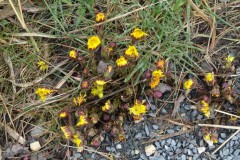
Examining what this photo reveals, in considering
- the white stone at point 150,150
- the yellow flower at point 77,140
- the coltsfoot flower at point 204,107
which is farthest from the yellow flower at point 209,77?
the yellow flower at point 77,140

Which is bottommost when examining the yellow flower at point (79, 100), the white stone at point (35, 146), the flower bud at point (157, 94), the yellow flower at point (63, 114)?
the white stone at point (35, 146)

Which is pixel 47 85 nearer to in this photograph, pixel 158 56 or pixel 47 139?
pixel 47 139

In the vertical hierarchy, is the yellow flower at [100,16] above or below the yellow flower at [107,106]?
above

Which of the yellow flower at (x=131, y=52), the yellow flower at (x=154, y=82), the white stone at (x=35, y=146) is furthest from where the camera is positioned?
the white stone at (x=35, y=146)

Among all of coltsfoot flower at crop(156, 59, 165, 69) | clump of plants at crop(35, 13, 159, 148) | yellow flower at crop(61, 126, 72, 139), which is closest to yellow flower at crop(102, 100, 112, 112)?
clump of plants at crop(35, 13, 159, 148)

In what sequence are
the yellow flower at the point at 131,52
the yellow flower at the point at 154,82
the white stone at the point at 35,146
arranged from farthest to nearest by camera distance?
the white stone at the point at 35,146 → the yellow flower at the point at 154,82 → the yellow flower at the point at 131,52

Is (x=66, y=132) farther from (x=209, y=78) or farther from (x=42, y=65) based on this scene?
(x=209, y=78)

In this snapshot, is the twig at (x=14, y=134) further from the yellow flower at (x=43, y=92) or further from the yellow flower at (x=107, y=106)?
the yellow flower at (x=107, y=106)

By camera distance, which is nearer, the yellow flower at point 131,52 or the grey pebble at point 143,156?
the yellow flower at point 131,52

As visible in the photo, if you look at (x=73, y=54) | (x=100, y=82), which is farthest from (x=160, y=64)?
(x=73, y=54)

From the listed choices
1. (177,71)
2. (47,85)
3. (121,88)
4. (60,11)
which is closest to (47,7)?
(60,11)

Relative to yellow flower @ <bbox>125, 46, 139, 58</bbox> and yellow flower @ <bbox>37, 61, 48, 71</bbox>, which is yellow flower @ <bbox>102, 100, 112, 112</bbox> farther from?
yellow flower @ <bbox>37, 61, 48, 71</bbox>
